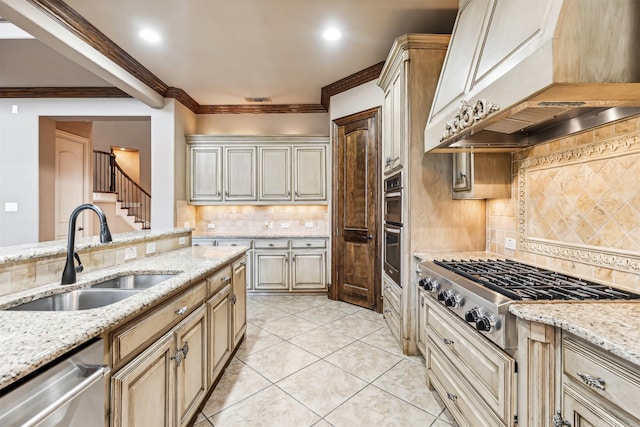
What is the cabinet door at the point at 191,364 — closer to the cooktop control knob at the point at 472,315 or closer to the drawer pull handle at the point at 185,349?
the drawer pull handle at the point at 185,349

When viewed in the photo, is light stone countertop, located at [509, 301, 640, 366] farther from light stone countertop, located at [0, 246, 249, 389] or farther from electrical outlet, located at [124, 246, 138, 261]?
electrical outlet, located at [124, 246, 138, 261]

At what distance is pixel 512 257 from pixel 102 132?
35.4 ft

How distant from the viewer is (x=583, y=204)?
157cm

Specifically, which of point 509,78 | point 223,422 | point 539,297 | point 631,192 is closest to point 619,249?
point 631,192

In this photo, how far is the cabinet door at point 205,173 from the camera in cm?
442

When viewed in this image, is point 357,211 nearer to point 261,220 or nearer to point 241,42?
point 261,220

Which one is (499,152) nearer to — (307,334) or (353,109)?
(353,109)

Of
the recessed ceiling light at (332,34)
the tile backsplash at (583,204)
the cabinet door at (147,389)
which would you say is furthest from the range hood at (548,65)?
the cabinet door at (147,389)

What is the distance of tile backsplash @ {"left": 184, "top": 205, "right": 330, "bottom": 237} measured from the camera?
15.5 feet

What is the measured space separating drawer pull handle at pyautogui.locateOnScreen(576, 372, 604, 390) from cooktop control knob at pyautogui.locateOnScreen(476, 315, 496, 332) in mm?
301

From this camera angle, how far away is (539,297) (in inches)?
46.6

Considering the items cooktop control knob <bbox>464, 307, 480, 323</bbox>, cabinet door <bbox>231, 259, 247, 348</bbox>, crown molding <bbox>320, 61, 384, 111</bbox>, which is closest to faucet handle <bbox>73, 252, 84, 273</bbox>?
cabinet door <bbox>231, 259, 247, 348</bbox>

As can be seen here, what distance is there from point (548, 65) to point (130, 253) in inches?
98.8

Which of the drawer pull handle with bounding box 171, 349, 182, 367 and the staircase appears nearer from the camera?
the drawer pull handle with bounding box 171, 349, 182, 367
